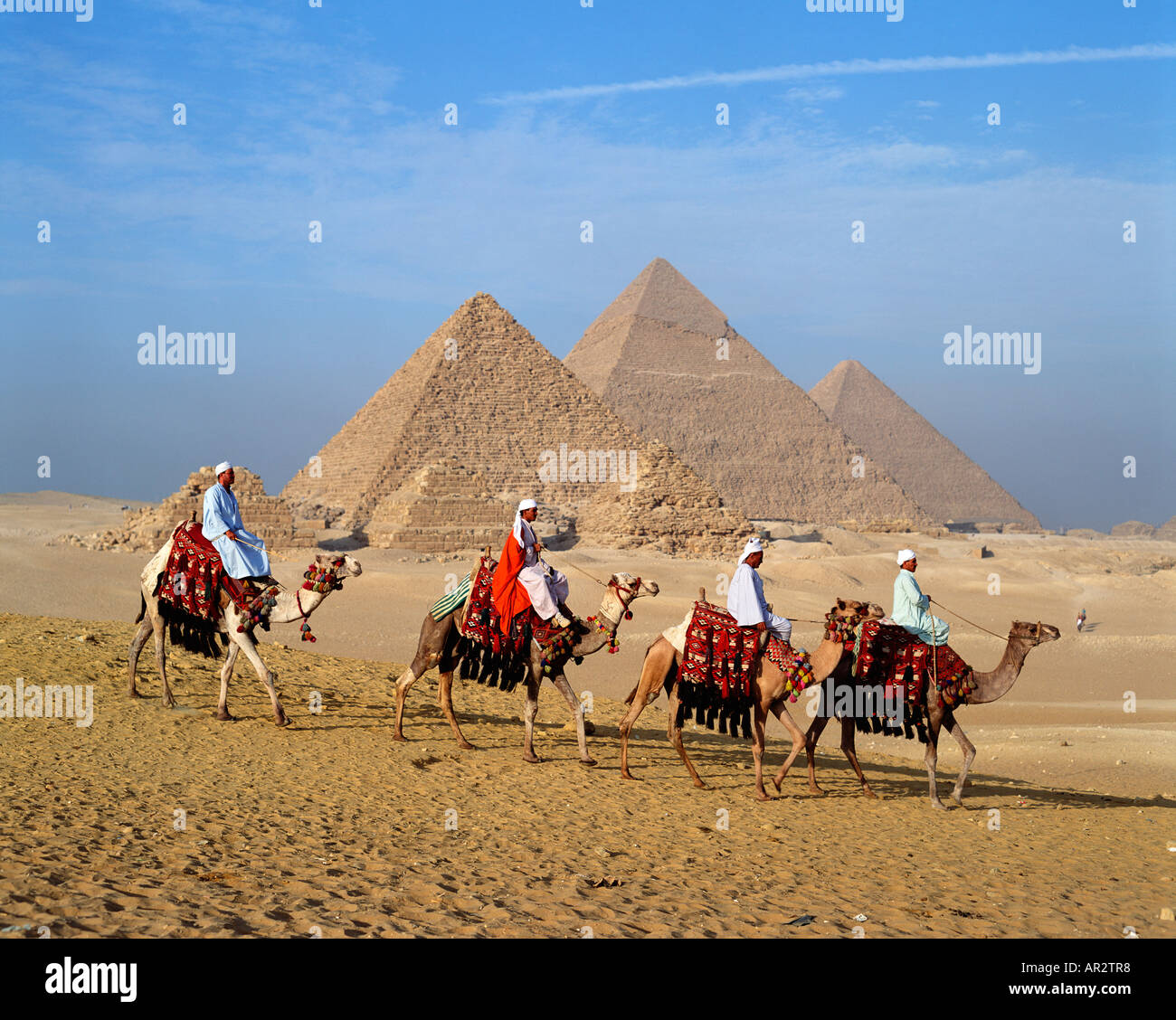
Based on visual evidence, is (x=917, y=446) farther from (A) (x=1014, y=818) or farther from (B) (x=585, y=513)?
(A) (x=1014, y=818)

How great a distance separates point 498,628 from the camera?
22.6 feet

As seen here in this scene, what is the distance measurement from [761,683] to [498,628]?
1678 mm

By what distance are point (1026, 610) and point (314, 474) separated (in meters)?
56.3

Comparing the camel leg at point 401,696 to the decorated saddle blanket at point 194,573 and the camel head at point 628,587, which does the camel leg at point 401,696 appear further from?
the camel head at point 628,587

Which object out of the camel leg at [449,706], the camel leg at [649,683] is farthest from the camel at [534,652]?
the camel leg at [649,683]

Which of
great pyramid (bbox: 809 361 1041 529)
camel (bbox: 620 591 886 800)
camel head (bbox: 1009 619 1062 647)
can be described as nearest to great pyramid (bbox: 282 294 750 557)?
camel head (bbox: 1009 619 1062 647)

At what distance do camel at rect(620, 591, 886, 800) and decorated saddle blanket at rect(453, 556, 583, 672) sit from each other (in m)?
0.56

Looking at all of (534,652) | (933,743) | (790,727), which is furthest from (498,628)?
(933,743)

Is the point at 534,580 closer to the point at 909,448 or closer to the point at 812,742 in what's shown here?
the point at 812,742

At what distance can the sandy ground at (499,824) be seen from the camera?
4043mm

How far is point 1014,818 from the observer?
653cm

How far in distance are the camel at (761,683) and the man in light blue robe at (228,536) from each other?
107 inches

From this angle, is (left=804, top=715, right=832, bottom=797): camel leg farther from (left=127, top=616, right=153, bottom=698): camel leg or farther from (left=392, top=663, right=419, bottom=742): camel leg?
(left=127, top=616, right=153, bottom=698): camel leg
